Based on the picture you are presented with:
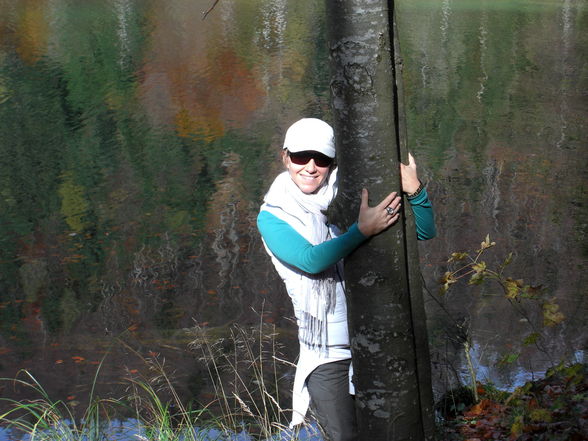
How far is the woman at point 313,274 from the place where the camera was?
352 cm

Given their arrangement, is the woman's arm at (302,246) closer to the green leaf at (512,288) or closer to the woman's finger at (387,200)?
the woman's finger at (387,200)

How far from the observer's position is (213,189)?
537 inches

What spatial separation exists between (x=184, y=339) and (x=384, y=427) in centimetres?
474

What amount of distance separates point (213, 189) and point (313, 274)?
1030cm

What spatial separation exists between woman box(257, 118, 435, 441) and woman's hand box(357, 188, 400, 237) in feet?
1.41

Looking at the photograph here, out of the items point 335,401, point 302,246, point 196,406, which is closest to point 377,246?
point 302,246

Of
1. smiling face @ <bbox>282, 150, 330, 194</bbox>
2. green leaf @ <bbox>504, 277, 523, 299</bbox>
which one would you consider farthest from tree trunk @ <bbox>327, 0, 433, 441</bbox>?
green leaf @ <bbox>504, 277, 523, 299</bbox>

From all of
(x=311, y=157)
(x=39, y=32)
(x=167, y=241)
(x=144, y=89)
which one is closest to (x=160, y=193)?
(x=167, y=241)

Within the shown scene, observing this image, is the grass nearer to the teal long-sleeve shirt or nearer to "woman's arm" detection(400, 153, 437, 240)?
the teal long-sleeve shirt

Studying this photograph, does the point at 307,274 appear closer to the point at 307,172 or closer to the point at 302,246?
the point at 302,246

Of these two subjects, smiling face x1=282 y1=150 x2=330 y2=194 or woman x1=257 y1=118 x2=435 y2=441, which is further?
smiling face x1=282 y1=150 x2=330 y2=194

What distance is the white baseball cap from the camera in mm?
3553

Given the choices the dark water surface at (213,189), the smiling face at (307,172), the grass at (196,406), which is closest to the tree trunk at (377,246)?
the smiling face at (307,172)

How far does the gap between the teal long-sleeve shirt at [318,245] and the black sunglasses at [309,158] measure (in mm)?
259
